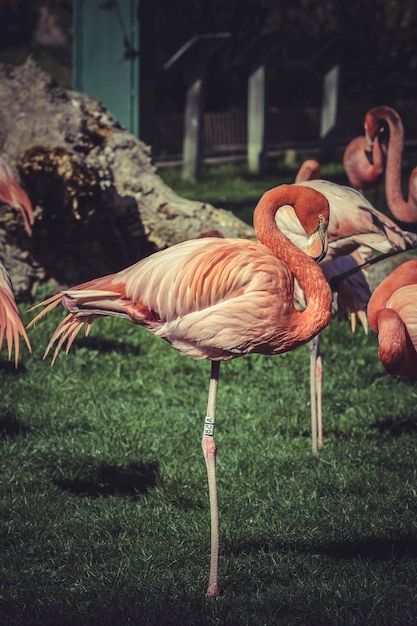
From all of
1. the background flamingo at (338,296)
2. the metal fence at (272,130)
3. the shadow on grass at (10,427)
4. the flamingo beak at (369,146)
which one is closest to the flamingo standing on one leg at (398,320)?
the background flamingo at (338,296)

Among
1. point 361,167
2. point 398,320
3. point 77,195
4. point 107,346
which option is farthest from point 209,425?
point 361,167

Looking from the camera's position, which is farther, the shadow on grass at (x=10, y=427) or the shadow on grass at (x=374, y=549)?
the shadow on grass at (x=10, y=427)

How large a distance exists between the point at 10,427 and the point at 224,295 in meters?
1.83

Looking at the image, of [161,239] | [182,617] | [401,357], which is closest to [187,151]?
[161,239]

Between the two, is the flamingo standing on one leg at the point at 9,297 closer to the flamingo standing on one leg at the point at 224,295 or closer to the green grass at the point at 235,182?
the flamingo standing on one leg at the point at 224,295

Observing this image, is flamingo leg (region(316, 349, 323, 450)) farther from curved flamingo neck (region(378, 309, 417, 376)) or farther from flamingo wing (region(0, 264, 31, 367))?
flamingo wing (region(0, 264, 31, 367))

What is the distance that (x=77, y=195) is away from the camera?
6.12 m

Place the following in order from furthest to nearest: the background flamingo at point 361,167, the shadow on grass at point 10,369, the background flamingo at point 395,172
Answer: the background flamingo at point 361,167 < the background flamingo at point 395,172 < the shadow on grass at point 10,369

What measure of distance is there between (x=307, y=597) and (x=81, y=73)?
28.5ft

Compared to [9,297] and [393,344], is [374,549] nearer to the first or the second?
[393,344]

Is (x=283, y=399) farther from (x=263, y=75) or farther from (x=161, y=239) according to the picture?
(x=263, y=75)

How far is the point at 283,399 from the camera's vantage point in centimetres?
516

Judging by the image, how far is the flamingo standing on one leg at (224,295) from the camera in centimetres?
318

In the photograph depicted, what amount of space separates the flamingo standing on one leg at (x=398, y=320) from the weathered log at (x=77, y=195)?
2477 mm
